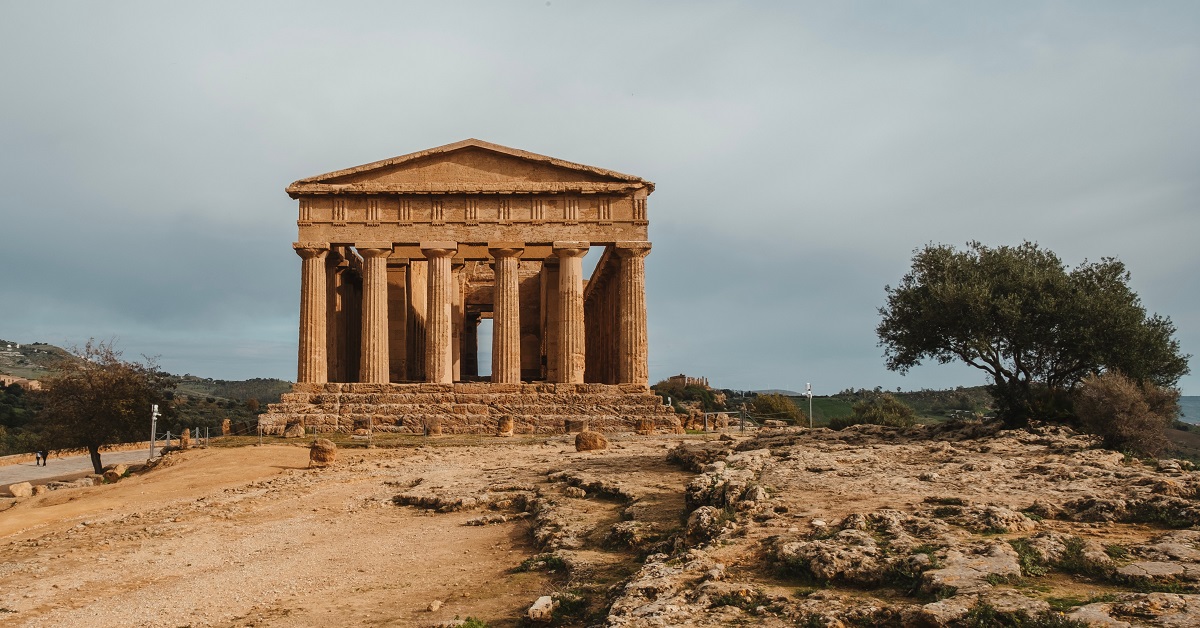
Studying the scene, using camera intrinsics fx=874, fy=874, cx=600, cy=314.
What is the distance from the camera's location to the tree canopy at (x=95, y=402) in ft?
103

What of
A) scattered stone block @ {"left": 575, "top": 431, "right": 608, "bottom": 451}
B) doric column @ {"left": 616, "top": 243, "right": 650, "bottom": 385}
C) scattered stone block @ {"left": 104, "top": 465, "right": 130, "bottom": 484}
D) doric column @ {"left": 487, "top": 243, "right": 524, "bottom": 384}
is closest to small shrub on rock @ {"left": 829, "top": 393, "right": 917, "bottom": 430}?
doric column @ {"left": 616, "top": 243, "right": 650, "bottom": 385}

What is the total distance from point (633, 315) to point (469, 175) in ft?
26.7

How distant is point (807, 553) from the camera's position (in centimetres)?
791

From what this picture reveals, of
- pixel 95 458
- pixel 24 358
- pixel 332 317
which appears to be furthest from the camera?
pixel 24 358

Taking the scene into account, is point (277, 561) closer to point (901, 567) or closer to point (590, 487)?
point (590, 487)

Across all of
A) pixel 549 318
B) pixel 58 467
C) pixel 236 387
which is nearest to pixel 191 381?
pixel 236 387

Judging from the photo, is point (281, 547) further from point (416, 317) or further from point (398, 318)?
point (416, 317)

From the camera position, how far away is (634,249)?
32531 millimetres

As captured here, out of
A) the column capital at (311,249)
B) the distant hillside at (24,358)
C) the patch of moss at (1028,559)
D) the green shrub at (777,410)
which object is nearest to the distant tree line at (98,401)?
the column capital at (311,249)

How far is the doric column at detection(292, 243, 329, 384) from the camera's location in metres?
32.2

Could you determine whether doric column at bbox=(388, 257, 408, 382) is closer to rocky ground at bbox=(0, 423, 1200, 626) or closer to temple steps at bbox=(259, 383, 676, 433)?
temple steps at bbox=(259, 383, 676, 433)

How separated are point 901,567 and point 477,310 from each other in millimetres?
40891

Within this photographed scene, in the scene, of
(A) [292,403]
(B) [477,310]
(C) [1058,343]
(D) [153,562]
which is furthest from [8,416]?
(C) [1058,343]

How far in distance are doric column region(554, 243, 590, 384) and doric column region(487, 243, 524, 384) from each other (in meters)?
1.67
